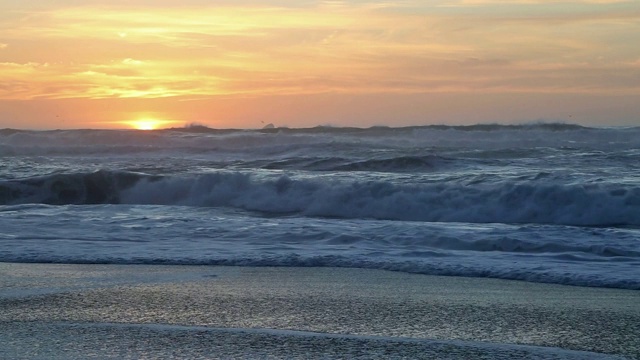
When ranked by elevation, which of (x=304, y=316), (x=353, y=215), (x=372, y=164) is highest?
(x=372, y=164)

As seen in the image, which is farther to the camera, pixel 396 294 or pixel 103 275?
pixel 103 275

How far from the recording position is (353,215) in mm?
12359

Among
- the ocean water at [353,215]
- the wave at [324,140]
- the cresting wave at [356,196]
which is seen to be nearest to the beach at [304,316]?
the ocean water at [353,215]

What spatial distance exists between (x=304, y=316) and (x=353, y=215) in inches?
291

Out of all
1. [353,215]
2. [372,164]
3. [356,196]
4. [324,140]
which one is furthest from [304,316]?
[324,140]

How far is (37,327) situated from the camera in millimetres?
4668

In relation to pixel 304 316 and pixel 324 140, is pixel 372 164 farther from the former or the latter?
pixel 304 316

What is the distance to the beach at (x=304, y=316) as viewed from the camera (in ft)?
13.6

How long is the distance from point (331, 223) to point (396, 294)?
4.42m

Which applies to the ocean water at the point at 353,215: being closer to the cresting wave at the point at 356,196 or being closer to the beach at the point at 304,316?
the cresting wave at the point at 356,196

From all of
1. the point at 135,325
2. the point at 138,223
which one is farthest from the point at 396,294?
the point at 138,223

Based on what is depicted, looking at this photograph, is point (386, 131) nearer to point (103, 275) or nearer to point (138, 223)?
point (138, 223)

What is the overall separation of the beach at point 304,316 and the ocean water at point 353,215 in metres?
0.80

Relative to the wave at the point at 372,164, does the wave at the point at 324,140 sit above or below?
above
